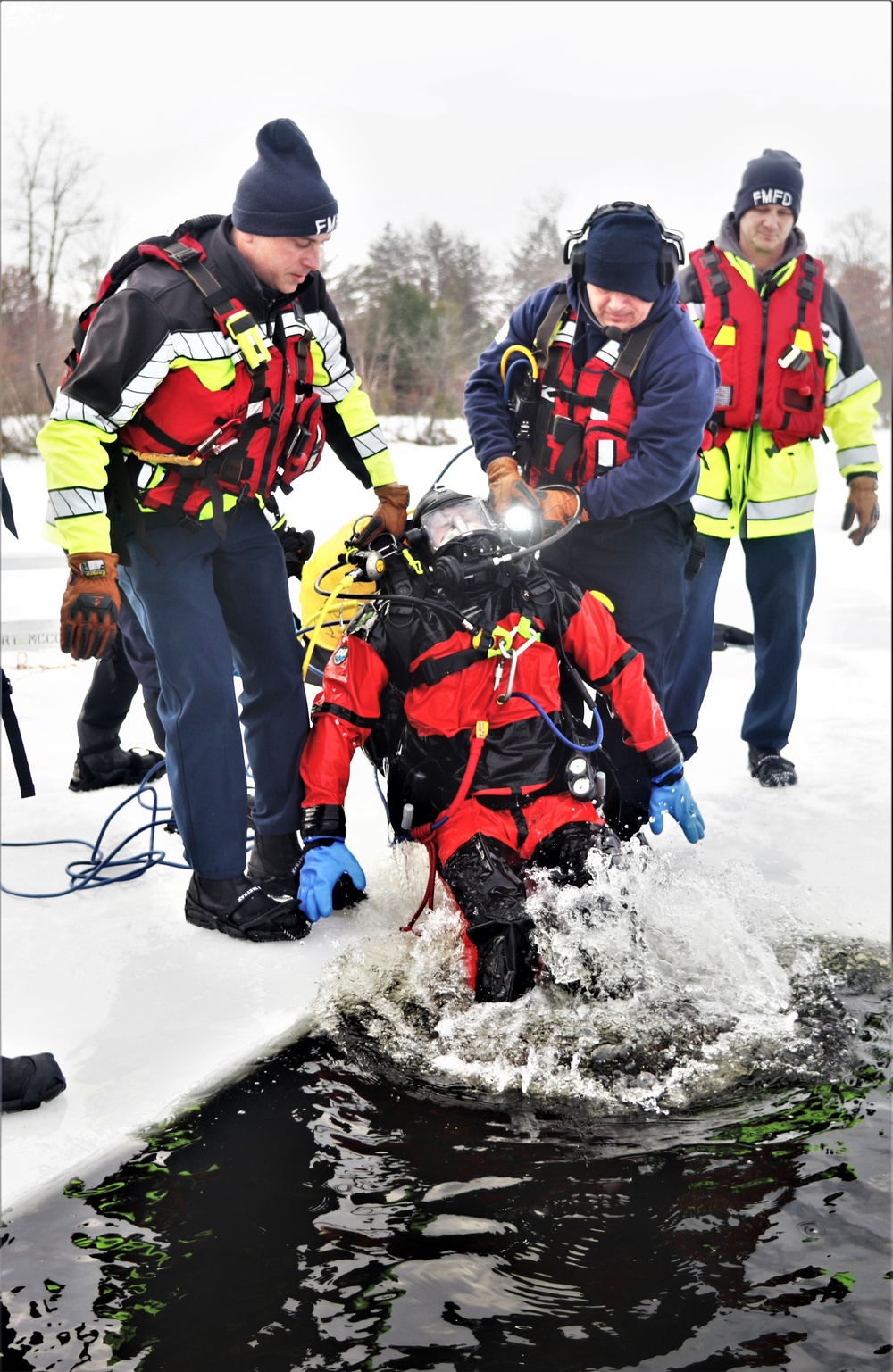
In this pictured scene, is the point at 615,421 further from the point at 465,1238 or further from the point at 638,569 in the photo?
the point at 465,1238

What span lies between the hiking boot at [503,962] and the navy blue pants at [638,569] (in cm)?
119

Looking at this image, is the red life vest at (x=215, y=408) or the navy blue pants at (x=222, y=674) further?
the navy blue pants at (x=222, y=674)

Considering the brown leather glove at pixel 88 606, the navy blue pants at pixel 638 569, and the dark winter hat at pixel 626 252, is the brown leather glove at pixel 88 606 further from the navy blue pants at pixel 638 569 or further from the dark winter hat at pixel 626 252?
the dark winter hat at pixel 626 252

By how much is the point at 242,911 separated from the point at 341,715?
634mm

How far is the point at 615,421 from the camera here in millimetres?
3629

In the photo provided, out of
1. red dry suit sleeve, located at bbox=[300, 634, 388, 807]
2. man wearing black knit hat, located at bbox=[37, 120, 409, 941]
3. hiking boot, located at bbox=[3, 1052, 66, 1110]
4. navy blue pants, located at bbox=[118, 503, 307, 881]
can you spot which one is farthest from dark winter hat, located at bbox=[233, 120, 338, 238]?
hiking boot, located at bbox=[3, 1052, 66, 1110]

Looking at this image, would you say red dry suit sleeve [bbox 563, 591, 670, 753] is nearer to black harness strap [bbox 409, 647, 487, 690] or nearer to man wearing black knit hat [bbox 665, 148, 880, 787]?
black harness strap [bbox 409, 647, 487, 690]

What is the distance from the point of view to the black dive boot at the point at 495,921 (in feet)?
9.51

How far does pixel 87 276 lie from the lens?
13914 mm

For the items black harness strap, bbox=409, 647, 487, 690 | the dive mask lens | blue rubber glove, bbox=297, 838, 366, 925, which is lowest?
blue rubber glove, bbox=297, 838, 366, 925

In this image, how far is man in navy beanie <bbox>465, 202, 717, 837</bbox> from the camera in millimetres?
3451

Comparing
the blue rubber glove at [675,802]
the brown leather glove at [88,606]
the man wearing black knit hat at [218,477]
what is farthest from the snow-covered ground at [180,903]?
the brown leather glove at [88,606]

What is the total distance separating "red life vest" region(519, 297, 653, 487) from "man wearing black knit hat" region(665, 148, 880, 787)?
771 millimetres

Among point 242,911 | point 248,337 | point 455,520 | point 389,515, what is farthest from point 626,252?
point 242,911
